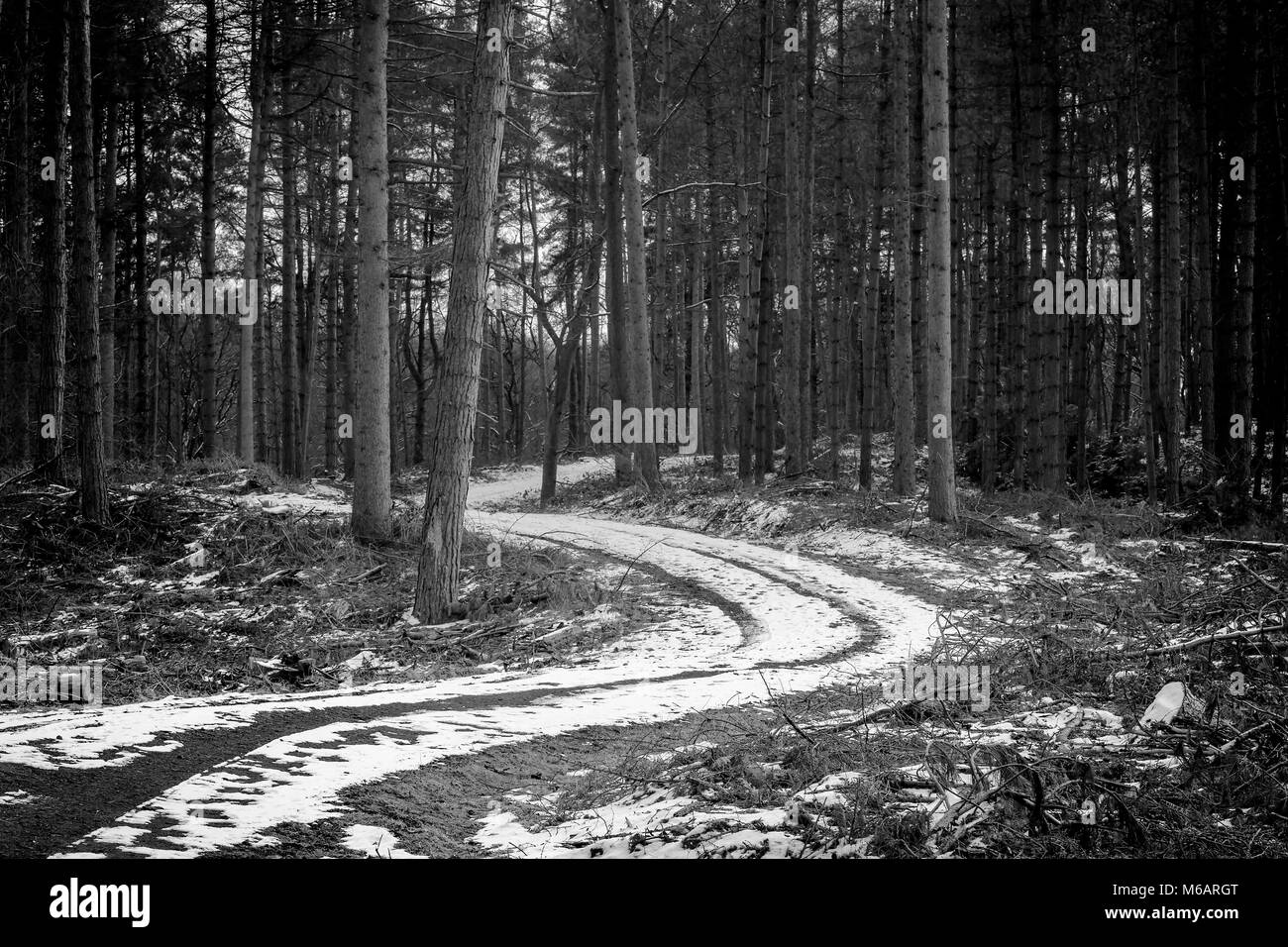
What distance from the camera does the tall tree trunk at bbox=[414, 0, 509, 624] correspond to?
9.38 metres

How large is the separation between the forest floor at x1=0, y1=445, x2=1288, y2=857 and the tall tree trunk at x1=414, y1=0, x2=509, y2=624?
79cm

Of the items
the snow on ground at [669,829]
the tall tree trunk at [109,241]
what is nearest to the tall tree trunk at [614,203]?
the tall tree trunk at [109,241]

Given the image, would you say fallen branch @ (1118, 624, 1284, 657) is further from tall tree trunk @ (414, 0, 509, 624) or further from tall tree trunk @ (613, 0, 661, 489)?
tall tree trunk @ (613, 0, 661, 489)

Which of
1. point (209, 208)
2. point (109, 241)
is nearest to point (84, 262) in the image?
point (209, 208)

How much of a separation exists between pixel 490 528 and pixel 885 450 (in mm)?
21243

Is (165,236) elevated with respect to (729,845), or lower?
elevated

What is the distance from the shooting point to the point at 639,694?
6375 millimetres

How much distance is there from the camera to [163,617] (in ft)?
33.1

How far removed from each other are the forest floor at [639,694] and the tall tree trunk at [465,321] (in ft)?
2.58

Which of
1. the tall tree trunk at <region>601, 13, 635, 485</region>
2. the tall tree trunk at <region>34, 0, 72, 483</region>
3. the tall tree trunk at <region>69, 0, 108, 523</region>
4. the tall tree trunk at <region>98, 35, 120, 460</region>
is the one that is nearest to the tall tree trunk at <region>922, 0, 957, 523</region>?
the tall tree trunk at <region>601, 13, 635, 485</region>

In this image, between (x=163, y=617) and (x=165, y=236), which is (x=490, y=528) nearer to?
(x=163, y=617)

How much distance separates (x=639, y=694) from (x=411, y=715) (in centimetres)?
168
